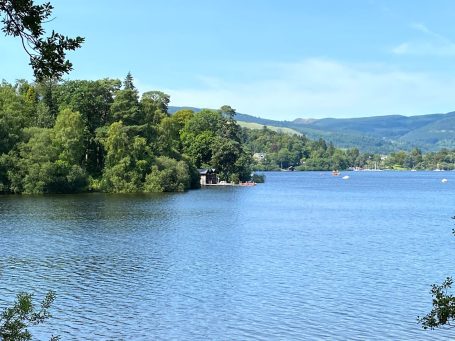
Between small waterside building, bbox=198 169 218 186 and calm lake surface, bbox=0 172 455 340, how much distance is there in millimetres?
61397

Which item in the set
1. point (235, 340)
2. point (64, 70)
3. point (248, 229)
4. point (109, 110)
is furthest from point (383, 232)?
point (109, 110)

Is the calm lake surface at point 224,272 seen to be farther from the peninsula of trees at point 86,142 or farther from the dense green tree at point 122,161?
the dense green tree at point 122,161

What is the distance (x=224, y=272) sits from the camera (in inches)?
1277

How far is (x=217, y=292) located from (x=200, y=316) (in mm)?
3796

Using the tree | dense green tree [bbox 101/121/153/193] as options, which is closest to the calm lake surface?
the tree

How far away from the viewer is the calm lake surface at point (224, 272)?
2312 cm

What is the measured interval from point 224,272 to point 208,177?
303 feet

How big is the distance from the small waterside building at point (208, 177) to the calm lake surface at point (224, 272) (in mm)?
61397

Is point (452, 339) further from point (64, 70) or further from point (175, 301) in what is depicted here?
point (64, 70)

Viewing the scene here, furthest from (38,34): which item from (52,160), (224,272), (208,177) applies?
(208,177)

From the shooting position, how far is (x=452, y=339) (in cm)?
2188

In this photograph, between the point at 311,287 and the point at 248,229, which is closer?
the point at 311,287

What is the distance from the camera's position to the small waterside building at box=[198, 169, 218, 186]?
4835 inches

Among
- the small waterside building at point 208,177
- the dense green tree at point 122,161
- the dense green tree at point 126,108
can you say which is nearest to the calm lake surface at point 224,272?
the dense green tree at point 122,161
